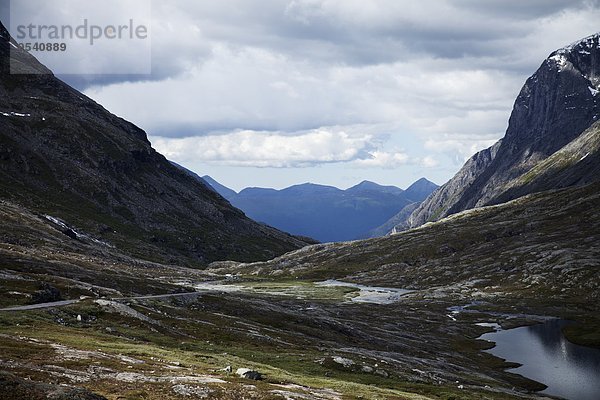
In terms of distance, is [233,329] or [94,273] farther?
[94,273]

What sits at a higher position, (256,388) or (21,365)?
(21,365)

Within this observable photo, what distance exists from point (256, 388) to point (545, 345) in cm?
11388

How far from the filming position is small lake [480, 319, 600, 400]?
98.0 metres

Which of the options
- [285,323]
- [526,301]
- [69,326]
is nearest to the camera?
[69,326]

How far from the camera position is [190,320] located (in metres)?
97.3

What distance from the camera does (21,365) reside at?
42094 mm

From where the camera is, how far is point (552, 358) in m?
124

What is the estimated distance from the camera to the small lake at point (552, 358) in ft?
322

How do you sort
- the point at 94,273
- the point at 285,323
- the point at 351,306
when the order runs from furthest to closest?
1. the point at 351,306
2. the point at 94,273
3. the point at 285,323

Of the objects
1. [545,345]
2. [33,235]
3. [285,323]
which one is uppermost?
[33,235]

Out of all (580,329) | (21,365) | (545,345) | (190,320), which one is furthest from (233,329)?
(580,329)

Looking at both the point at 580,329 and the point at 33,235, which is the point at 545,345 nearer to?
the point at 580,329

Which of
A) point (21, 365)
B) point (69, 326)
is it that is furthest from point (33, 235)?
point (21, 365)

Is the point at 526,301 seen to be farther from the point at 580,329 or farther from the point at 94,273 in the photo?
the point at 94,273
